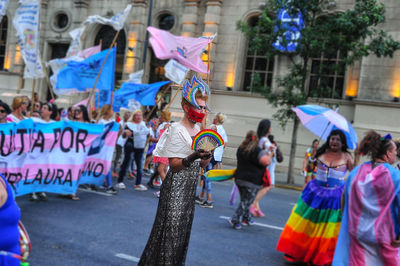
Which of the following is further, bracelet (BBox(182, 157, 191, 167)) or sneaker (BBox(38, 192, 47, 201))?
sneaker (BBox(38, 192, 47, 201))

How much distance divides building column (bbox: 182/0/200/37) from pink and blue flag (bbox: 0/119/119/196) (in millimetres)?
11452

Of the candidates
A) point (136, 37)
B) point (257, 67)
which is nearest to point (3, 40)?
point (136, 37)

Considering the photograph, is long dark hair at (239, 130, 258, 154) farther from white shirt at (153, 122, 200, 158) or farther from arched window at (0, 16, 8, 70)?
arched window at (0, 16, 8, 70)

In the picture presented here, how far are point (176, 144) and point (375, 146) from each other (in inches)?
84.0

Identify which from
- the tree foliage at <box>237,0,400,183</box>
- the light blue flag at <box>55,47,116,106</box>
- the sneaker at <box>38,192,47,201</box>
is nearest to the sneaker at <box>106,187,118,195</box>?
the sneaker at <box>38,192,47,201</box>

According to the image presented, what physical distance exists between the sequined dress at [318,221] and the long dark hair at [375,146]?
1.26 metres

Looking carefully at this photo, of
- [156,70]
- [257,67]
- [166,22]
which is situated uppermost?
[166,22]

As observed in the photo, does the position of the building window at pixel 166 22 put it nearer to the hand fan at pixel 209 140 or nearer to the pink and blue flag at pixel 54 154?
the pink and blue flag at pixel 54 154

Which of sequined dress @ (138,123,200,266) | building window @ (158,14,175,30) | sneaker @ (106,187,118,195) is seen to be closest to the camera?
sequined dress @ (138,123,200,266)

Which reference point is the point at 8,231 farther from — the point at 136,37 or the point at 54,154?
the point at 136,37

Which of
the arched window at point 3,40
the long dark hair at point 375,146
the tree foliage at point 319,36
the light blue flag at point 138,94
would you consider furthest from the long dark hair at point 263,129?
the arched window at point 3,40

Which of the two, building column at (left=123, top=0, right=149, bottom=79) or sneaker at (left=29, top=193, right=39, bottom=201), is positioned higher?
building column at (left=123, top=0, right=149, bottom=79)

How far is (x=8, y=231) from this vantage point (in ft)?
7.33

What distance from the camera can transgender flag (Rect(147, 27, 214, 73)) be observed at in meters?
3.53
